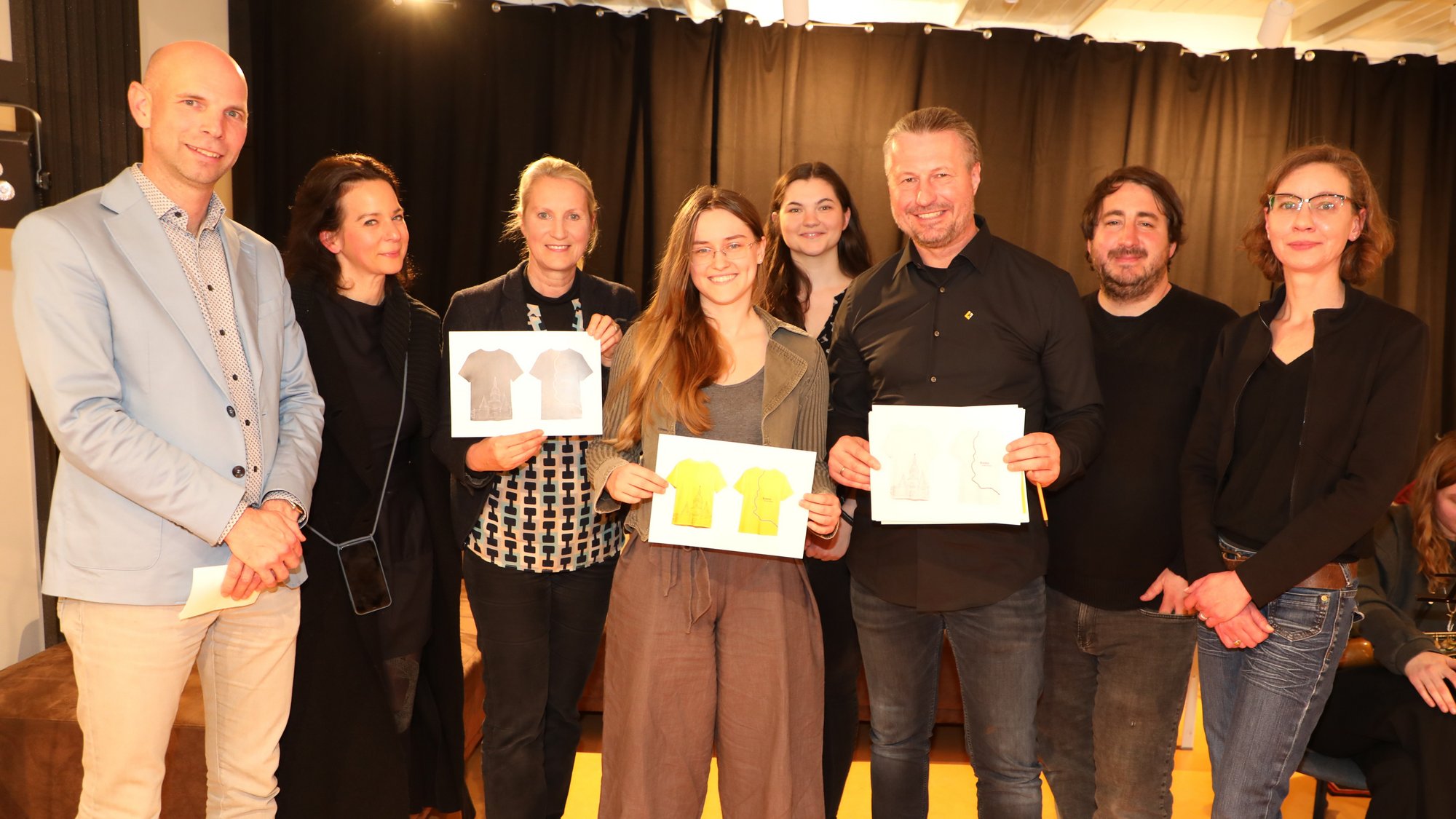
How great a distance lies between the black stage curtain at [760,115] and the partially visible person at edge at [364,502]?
2.73 meters

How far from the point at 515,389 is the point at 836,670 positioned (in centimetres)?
126

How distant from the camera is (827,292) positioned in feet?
9.80

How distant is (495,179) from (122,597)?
3733 mm

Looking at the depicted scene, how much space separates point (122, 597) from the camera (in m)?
1.94

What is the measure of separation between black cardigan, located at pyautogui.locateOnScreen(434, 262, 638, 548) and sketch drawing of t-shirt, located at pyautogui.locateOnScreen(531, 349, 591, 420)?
4.3 inches

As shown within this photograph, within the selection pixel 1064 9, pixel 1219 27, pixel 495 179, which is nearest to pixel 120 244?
pixel 495 179

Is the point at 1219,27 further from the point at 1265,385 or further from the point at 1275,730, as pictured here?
the point at 1275,730

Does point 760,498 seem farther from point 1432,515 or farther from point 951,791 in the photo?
point 1432,515

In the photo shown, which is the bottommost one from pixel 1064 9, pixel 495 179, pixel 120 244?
pixel 120 244

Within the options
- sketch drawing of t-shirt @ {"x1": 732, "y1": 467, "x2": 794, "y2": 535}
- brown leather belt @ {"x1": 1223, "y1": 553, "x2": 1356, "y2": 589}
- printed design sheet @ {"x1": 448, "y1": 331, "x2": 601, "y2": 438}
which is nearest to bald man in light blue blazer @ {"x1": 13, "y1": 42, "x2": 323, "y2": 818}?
printed design sheet @ {"x1": 448, "y1": 331, "x2": 601, "y2": 438}

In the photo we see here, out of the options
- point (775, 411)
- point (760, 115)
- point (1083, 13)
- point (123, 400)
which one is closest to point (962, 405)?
point (775, 411)

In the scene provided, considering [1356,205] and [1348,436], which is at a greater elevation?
[1356,205]

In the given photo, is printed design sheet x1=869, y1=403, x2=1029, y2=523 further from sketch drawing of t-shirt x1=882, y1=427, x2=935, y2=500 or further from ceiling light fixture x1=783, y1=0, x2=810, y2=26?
ceiling light fixture x1=783, y1=0, x2=810, y2=26

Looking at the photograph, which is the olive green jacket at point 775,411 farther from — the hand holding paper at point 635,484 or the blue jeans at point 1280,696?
the blue jeans at point 1280,696
